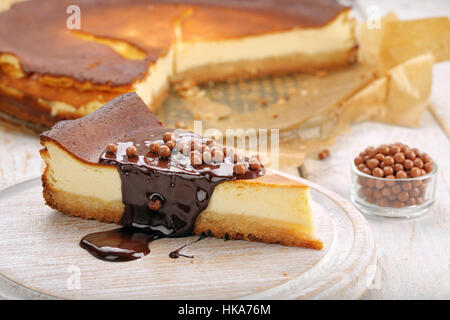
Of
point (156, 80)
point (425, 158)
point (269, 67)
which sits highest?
point (269, 67)

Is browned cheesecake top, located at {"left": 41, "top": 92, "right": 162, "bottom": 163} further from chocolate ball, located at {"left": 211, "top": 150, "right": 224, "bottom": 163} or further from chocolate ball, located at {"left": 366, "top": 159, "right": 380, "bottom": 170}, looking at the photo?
chocolate ball, located at {"left": 366, "top": 159, "right": 380, "bottom": 170}

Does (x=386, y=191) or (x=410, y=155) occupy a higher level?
(x=410, y=155)

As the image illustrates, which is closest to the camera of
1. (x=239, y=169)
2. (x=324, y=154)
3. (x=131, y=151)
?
→ (x=239, y=169)

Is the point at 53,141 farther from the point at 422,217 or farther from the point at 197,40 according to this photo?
the point at 197,40

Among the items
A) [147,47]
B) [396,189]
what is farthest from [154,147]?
[147,47]

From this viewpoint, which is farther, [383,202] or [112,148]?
[383,202]

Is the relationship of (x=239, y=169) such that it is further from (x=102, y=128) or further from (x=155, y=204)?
(x=102, y=128)

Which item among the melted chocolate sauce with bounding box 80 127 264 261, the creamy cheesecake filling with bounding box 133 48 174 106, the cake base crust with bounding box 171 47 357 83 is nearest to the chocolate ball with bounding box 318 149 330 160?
the melted chocolate sauce with bounding box 80 127 264 261
